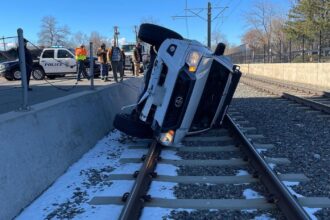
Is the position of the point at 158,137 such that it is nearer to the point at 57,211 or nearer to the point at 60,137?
the point at 60,137

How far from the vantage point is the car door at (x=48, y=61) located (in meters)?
26.8

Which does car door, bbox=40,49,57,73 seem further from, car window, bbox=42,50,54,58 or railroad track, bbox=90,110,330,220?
railroad track, bbox=90,110,330,220

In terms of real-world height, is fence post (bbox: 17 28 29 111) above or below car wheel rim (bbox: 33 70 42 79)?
above

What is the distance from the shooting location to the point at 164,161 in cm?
684

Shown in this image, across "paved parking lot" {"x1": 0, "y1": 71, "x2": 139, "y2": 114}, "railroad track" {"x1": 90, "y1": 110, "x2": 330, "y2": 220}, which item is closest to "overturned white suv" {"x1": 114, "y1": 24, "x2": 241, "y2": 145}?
"railroad track" {"x1": 90, "y1": 110, "x2": 330, "y2": 220}

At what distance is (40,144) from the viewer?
5703 millimetres

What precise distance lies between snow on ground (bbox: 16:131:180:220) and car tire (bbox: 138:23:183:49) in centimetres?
212

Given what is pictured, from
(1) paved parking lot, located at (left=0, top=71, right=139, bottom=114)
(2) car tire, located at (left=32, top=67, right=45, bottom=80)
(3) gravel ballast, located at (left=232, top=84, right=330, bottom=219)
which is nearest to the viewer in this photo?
(3) gravel ballast, located at (left=232, top=84, right=330, bottom=219)

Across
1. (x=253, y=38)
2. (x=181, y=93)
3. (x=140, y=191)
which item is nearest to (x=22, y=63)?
(x=140, y=191)

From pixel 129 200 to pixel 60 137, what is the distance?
7.25 ft

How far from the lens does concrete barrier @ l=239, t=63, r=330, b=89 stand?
23.1m

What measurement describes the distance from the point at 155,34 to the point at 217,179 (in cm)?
363

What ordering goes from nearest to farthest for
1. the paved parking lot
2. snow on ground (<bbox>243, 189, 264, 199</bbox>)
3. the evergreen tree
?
snow on ground (<bbox>243, 189, 264, 199</bbox>)
the paved parking lot
the evergreen tree

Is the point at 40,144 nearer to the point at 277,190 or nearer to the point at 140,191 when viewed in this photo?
the point at 140,191
